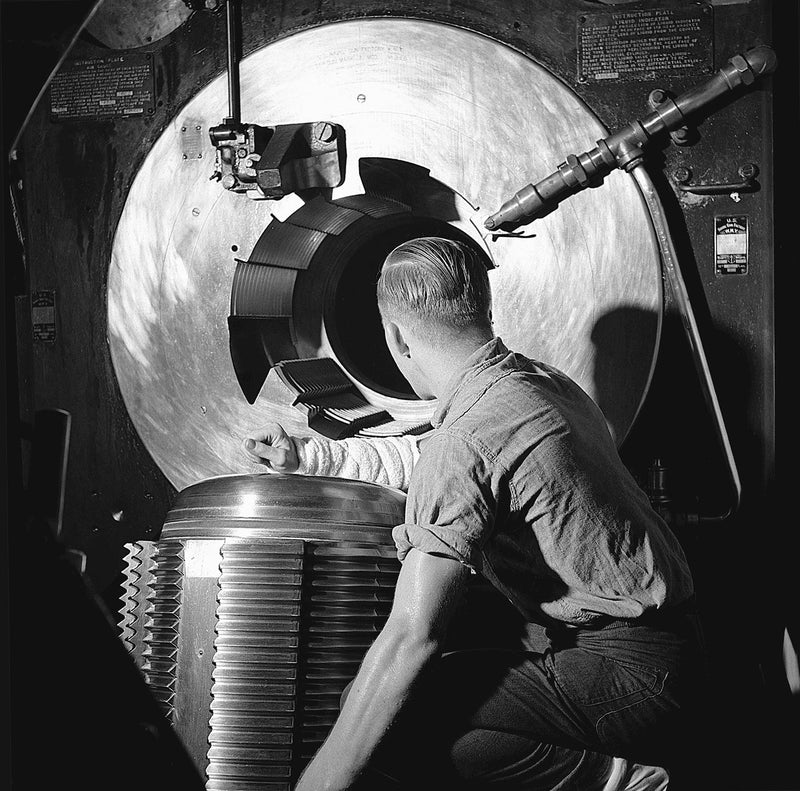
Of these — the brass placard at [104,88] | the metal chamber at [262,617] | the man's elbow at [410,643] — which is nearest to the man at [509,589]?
the man's elbow at [410,643]

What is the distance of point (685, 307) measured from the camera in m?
1.63

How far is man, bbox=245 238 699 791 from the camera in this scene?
120 centimetres

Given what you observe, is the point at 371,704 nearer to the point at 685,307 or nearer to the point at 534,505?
the point at 534,505

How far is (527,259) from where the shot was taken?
1.69m

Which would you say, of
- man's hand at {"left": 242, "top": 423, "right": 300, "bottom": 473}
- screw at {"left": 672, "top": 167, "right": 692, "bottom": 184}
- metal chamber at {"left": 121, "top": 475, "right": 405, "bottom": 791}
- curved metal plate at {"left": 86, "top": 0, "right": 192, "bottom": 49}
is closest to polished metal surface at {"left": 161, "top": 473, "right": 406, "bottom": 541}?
metal chamber at {"left": 121, "top": 475, "right": 405, "bottom": 791}

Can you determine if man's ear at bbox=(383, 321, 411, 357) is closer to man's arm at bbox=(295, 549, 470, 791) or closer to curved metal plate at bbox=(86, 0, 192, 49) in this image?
man's arm at bbox=(295, 549, 470, 791)

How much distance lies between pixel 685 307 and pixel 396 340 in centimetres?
52

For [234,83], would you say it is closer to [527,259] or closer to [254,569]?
[527,259]

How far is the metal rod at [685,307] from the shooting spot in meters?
1.62

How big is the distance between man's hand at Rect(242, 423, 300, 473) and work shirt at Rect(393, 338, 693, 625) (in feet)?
1.37

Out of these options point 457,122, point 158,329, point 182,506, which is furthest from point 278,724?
point 457,122

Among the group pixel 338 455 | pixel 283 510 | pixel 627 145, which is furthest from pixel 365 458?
pixel 627 145

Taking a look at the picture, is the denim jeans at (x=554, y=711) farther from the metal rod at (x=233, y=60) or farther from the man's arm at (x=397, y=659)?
the metal rod at (x=233, y=60)

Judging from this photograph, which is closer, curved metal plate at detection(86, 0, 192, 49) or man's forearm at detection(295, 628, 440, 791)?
man's forearm at detection(295, 628, 440, 791)
